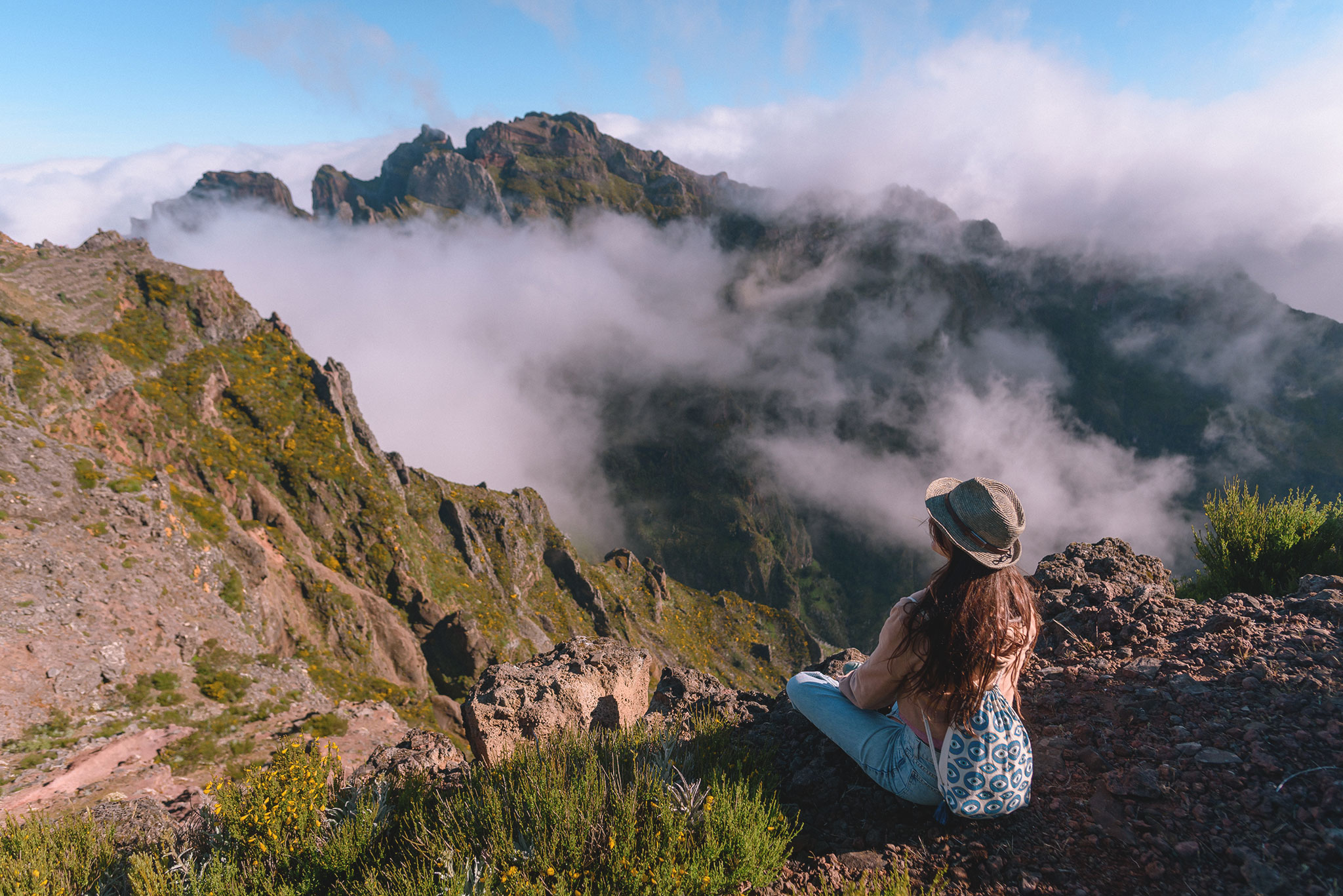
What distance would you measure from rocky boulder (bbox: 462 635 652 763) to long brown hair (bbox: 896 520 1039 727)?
4.92 meters

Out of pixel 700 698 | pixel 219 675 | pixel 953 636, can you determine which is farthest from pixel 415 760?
pixel 219 675

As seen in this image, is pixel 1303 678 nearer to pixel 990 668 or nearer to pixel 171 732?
pixel 990 668

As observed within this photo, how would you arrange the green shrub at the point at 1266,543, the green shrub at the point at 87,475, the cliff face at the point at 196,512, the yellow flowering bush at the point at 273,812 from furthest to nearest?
the green shrub at the point at 87,475, the cliff face at the point at 196,512, the green shrub at the point at 1266,543, the yellow flowering bush at the point at 273,812

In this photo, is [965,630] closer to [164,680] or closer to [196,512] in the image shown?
[164,680]

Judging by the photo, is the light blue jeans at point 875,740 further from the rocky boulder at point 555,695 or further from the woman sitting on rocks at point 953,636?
the rocky boulder at point 555,695

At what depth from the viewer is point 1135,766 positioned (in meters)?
4.37

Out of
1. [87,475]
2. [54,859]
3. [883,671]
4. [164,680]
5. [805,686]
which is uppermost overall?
[883,671]

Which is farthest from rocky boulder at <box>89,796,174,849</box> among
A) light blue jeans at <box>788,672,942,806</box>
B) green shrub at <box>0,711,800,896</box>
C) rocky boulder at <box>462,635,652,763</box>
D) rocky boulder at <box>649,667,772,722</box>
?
light blue jeans at <box>788,672,942,806</box>

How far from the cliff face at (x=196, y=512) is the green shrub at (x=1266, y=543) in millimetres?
20789

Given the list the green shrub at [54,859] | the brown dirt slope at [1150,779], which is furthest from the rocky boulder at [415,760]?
the brown dirt slope at [1150,779]

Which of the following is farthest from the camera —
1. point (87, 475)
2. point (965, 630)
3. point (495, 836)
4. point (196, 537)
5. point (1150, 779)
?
point (196, 537)

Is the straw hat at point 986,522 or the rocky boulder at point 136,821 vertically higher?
the straw hat at point 986,522

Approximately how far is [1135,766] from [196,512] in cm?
2556

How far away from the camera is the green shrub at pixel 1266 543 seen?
8.59 metres
